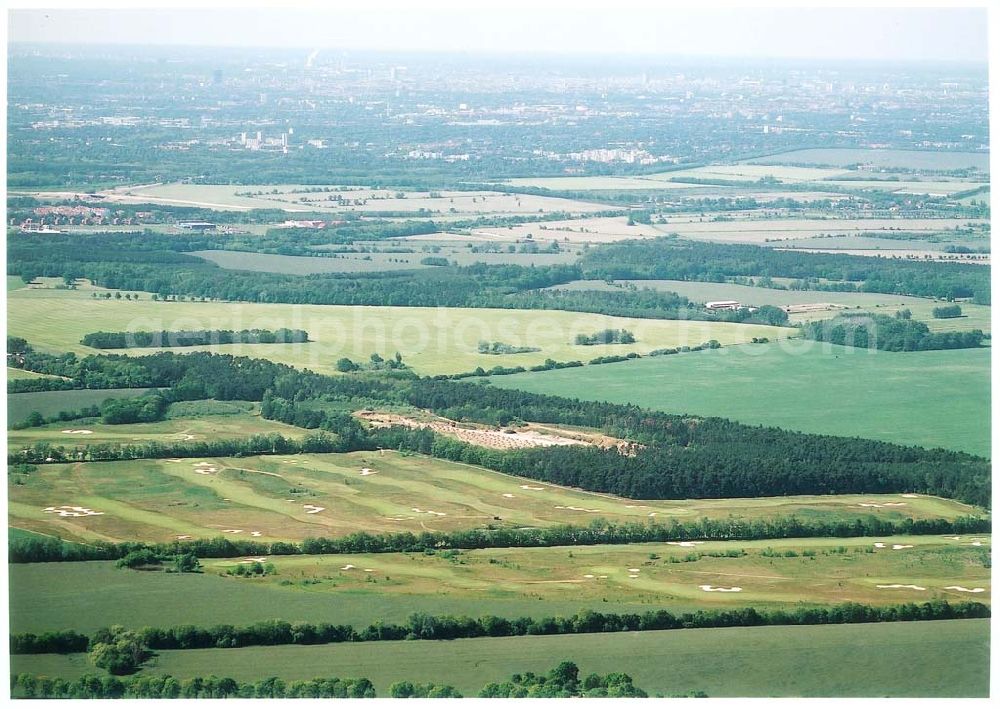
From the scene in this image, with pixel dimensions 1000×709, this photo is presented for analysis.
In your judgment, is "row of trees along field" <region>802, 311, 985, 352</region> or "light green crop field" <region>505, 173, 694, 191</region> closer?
"row of trees along field" <region>802, 311, 985, 352</region>

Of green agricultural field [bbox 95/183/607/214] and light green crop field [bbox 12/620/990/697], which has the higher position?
green agricultural field [bbox 95/183/607/214]

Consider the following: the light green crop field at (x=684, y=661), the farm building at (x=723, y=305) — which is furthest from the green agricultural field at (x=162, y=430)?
the farm building at (x=723, y=305)

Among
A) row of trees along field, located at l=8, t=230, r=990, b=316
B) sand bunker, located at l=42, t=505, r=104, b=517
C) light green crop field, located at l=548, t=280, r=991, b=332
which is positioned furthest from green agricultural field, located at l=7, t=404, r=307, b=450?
light green crop field, located at l=548, t=280, r=991, b=332

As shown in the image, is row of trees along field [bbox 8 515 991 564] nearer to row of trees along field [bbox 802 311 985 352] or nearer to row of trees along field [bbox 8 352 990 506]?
row of trees along field [bbox 8 352 990 506]

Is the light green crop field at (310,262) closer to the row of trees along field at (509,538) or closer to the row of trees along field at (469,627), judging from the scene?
the row of trees along field at (509,538)

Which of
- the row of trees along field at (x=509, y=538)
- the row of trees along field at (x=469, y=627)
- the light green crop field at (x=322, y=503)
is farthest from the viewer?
the light green crop field at (x=322, y=503)

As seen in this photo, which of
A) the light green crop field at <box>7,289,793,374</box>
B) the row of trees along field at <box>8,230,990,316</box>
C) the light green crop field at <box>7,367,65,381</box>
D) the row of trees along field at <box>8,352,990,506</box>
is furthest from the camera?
the row of trees along field at <box>8,230,990,316</box>
